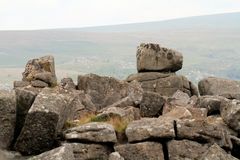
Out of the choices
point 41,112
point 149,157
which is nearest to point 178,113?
point 149,157

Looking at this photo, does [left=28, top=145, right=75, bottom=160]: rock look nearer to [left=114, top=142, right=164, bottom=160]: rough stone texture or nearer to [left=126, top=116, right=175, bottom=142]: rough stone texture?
[left=114, top=142, right=164, bottom=160]: rough stone texture

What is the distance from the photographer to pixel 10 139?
2477 centimetres

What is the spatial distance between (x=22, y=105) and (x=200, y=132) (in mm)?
10165

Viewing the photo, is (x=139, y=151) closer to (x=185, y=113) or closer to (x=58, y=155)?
(x=58, y=155)

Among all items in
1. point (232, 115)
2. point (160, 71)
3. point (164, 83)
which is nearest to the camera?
point (232, 115)

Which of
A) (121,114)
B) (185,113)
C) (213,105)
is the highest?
(121,114)

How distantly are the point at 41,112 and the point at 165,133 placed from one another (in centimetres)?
668

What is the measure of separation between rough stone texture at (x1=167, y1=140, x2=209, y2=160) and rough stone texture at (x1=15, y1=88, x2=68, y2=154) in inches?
244

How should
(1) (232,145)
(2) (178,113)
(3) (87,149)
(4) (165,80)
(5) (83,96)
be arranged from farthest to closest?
1. (4) (165,80)
2. (5) (83,96)
3. (2) (178,113)
4. (1) (232,145)
5. (3) (87,149)

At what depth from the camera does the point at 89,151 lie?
23703 mm

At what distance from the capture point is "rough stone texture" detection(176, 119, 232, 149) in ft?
82.2

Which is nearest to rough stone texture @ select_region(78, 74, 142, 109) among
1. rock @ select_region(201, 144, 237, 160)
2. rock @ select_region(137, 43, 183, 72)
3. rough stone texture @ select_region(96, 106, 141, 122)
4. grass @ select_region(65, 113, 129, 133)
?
rock @ select_region(137, 43, 183, 72)

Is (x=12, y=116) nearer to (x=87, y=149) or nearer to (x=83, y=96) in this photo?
(x=87, y=149)

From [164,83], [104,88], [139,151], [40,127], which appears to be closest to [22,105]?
[40,127]
